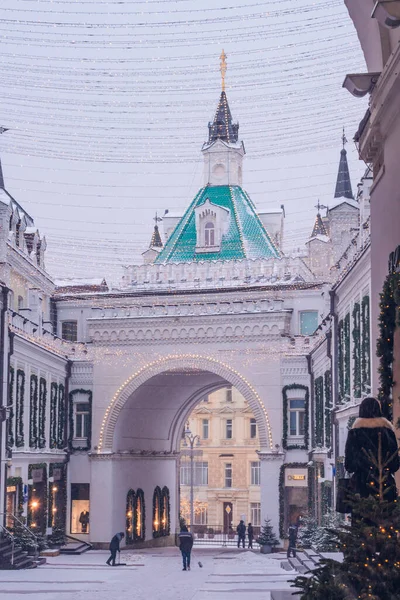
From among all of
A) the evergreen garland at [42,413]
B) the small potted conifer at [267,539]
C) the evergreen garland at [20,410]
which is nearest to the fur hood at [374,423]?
the evergreen garland at [20,410]

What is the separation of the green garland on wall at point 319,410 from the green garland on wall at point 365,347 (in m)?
11.6

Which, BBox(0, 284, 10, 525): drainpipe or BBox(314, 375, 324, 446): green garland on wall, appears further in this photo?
BBox(314, 375, 324, 446): green garland on wall

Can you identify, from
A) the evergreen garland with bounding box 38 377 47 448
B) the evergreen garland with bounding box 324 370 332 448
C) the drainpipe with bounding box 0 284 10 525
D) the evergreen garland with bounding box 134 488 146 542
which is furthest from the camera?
the evergreen garland with bounding box 134 488 146 542

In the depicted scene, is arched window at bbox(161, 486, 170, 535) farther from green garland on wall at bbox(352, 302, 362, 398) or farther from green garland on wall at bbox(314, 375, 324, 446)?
green garland on wall at bbox(352, 302, 362, 398)

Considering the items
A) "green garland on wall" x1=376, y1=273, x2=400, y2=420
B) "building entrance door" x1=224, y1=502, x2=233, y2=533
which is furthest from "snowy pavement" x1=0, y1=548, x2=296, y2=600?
"building entrance door" x1=224, y1=502, x2=233, y2=533

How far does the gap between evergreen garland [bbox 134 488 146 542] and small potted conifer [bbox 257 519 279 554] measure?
7043 millimetres

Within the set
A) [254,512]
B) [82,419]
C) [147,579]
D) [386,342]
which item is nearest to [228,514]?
[254,512]

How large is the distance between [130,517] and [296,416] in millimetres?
8851

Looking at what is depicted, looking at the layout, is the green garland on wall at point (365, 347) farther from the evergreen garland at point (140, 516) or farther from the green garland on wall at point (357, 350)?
the evergreen garland at point (140, 516)

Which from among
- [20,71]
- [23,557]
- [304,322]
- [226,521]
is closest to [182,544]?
[23,557]

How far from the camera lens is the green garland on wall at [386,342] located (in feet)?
43.1

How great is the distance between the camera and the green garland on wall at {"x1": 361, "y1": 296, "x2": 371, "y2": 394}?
23861 mm

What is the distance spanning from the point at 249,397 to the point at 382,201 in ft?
91.7

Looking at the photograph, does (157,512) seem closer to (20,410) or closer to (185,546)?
(20,410)
